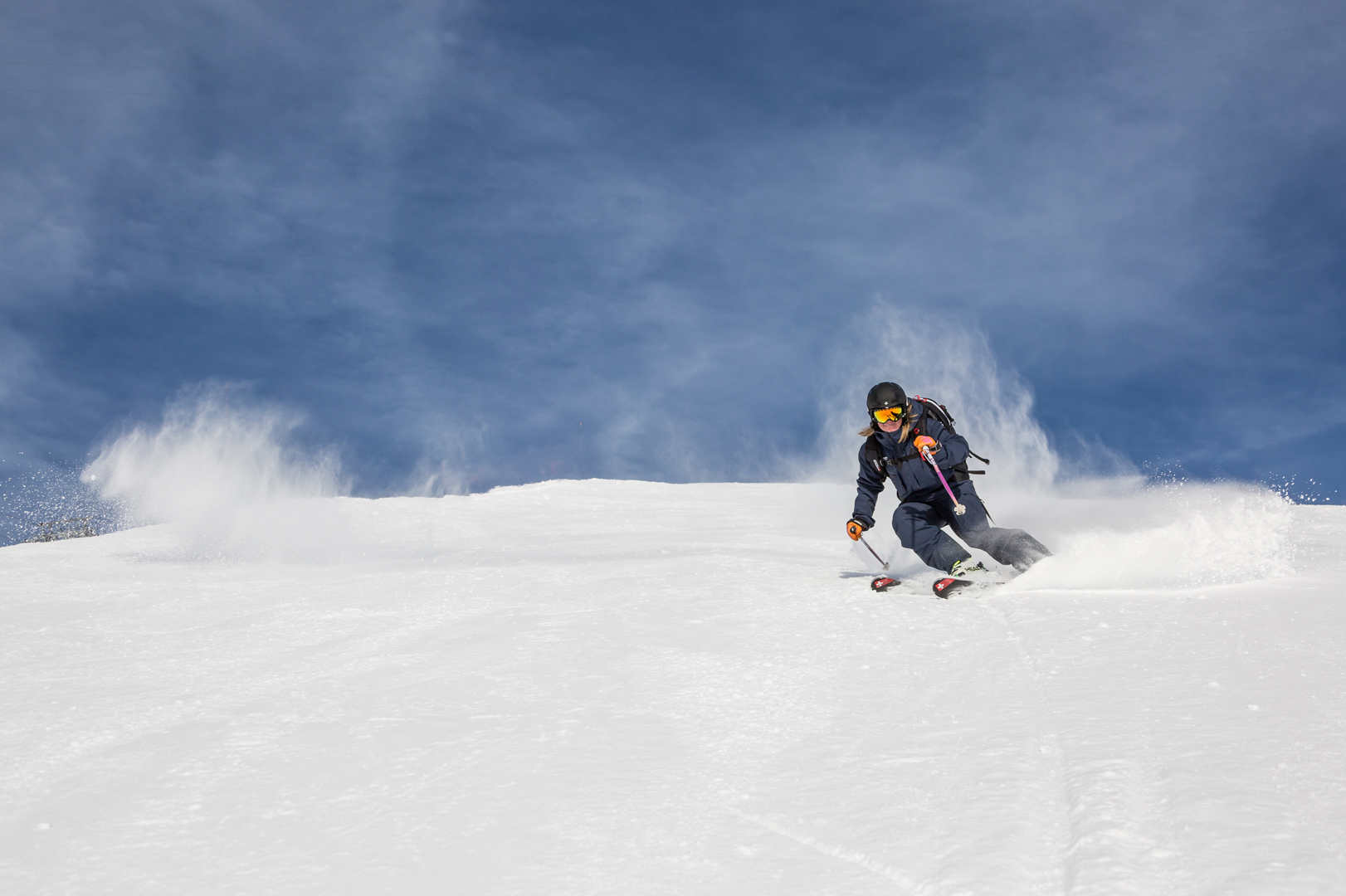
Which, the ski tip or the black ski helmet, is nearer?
the ski tip

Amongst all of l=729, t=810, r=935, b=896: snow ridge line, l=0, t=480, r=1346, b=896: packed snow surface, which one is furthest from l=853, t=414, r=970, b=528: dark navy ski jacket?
l=729, t=810, r=935, b=896: snow ridge line

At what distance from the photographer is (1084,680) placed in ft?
11.1

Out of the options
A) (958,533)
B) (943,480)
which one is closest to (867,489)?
(943,480)

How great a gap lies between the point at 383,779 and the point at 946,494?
5176 millimetres

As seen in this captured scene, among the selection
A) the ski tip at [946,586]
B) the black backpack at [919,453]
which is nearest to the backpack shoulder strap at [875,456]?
the black backpack at [919,453]

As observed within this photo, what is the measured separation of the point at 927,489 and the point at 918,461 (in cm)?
24

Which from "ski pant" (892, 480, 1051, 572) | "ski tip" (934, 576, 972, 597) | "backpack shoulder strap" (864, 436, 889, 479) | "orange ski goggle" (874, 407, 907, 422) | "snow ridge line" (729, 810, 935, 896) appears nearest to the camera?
"snow ridge line" (729, 810, 935, 896)

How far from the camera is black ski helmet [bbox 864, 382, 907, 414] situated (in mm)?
6527

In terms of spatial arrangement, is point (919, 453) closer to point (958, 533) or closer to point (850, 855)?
point (958, 533)

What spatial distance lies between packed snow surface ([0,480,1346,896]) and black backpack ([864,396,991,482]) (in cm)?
104

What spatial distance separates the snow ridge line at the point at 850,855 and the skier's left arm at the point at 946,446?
4.65 m

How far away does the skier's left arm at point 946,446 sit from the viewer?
6586mm

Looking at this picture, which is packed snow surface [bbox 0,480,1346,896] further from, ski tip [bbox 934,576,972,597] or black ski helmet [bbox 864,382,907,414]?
black ski helmet [bbox 864,382,907,414]

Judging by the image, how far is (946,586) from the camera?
18.6 ft
